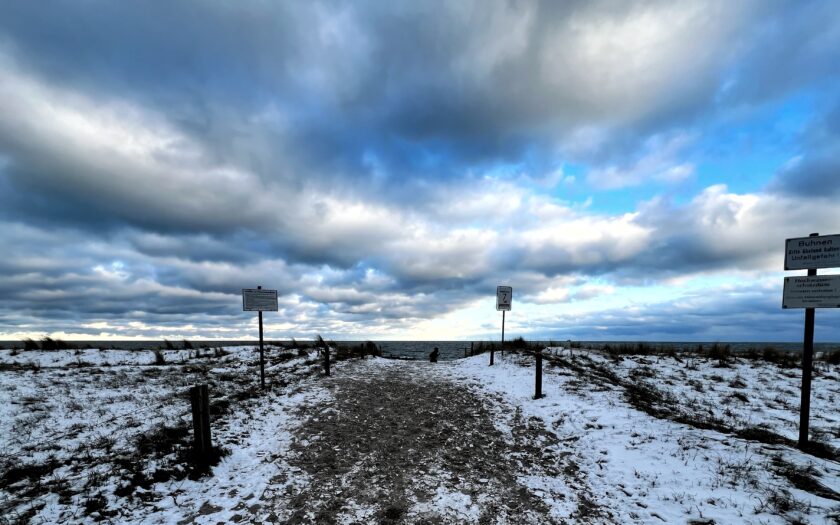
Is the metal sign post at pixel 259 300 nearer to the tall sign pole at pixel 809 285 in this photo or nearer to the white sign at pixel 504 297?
the white sign at pixel 504 297

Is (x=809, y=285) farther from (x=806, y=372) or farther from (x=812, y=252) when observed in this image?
(x=806, y=372)

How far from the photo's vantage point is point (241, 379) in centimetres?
1534

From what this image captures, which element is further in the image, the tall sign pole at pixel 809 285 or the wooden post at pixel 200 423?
the wooden post at pixel 200 423

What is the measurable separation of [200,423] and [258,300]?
7.93m

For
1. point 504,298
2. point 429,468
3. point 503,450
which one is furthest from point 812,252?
point 504,298

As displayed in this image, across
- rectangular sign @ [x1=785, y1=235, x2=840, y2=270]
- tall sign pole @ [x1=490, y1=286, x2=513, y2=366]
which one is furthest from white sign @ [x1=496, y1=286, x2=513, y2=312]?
rectangular sign @ [x1=785, y1=235, x2=840, y2=270]

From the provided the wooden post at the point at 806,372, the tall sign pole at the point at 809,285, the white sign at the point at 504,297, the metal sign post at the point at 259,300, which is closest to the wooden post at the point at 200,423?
the metal sign post at the point at 259,300

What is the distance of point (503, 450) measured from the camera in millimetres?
8367

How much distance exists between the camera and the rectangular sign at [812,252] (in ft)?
22.0

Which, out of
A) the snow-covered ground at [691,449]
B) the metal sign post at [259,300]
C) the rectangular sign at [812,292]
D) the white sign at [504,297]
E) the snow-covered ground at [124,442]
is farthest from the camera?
the white sign at [504,297]

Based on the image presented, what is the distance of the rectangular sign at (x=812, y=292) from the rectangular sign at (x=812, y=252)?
0.25m

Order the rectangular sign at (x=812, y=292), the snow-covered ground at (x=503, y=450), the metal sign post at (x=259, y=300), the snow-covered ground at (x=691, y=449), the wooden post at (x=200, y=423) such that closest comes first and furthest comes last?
the snow-covered ground at (x=691, y=449) → the snow-covered ground at (x=503, y=450) → the rectangular sign at (x=812, y=292) → the wooden post at (x=200, y=423) → the metal sign post at (x=259, y=300)

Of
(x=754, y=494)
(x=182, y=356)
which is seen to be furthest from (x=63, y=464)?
(x=182, y=356)

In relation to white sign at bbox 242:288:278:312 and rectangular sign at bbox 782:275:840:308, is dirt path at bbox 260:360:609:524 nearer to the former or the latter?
white sign at bbox 242:288:278:312
